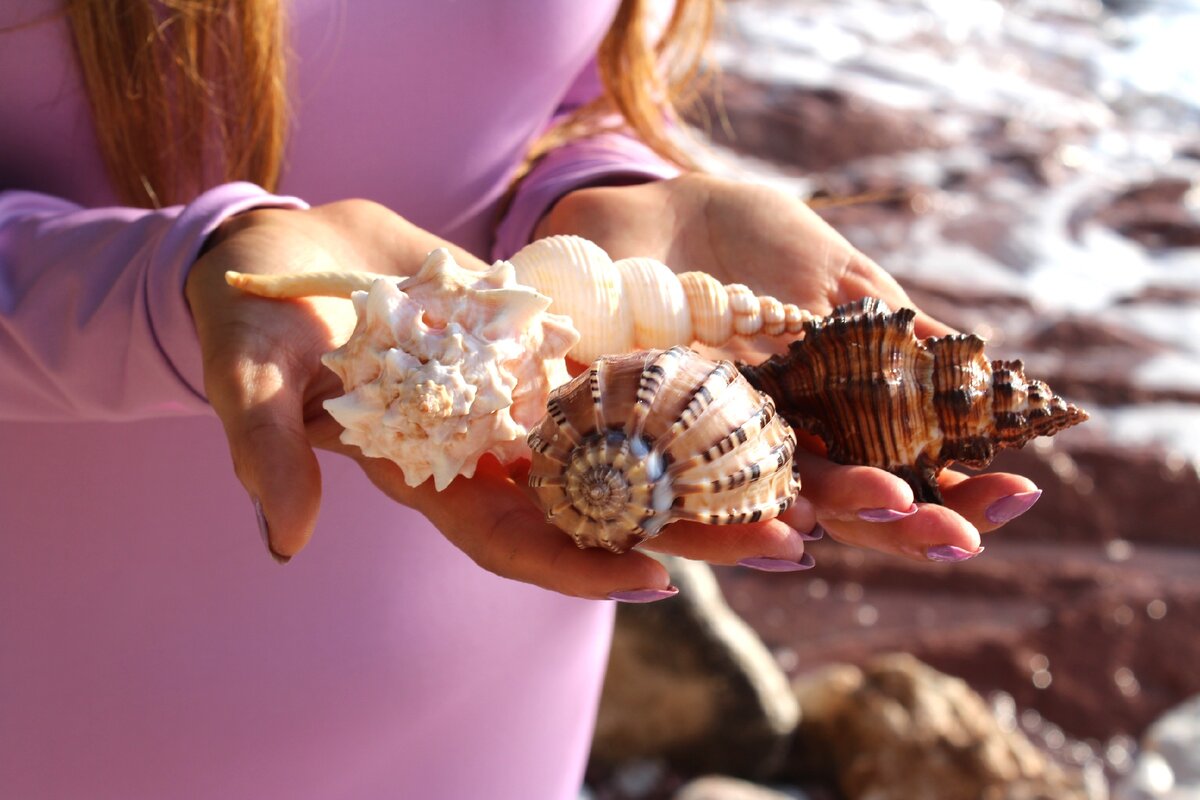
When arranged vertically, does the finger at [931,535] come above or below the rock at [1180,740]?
above

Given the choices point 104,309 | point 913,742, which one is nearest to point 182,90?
point 104,309

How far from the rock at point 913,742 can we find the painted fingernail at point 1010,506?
1.27m

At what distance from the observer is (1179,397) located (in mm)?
3363

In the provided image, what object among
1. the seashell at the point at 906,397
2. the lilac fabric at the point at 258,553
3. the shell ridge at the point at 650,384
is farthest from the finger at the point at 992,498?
the lilac fabric at the point at 258,553

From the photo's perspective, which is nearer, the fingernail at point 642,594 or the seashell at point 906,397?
the fingernail at point 642,594

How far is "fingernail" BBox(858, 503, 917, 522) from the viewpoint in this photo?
A: 3.01ft

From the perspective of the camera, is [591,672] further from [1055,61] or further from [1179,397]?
[1055,61]

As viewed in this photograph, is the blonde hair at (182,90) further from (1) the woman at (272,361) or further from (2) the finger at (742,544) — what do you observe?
(2) the finger at (742,544)

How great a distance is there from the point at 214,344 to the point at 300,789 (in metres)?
0.60

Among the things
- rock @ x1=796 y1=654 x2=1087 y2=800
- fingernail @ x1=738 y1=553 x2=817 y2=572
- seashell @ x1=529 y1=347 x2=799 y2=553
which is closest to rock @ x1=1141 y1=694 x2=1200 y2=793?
rock @ x1=796 y1=654 x2=1087 y2=800

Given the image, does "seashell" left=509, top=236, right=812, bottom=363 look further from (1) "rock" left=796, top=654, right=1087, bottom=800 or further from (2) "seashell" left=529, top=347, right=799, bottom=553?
(1) "rock" left=796, top=654, right=1087, bottom=800

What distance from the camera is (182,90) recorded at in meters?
1.19

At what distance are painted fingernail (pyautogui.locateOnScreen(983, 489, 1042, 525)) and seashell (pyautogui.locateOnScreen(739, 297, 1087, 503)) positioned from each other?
151 millimetres

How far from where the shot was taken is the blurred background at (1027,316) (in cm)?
243
